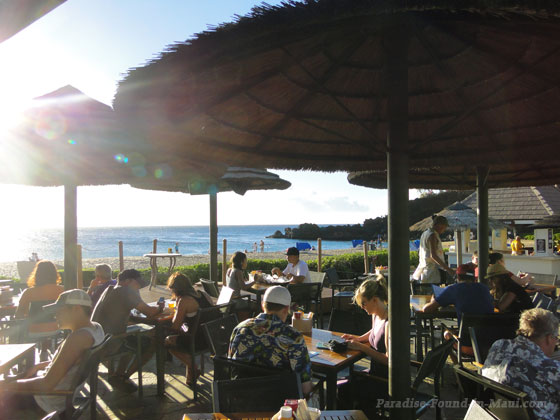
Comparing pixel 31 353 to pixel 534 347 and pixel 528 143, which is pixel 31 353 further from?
pixel 528 143

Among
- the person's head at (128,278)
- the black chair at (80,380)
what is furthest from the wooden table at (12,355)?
the person's head at (128,278)

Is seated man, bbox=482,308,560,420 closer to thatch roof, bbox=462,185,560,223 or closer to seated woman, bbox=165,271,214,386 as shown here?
seated woman, bbox=165,271,214,386

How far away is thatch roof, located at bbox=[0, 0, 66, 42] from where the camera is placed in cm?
93

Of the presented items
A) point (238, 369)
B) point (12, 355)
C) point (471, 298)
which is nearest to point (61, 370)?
point (12, 355)

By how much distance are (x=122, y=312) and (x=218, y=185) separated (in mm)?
4872

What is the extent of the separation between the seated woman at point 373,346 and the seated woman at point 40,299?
12.5ft

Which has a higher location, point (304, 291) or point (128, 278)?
point (128, 278)

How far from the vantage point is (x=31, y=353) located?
3.44 m

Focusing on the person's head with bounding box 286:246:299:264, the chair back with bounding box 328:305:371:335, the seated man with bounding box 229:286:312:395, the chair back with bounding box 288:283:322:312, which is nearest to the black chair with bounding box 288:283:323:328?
the chair back with bounding box 288:283:322:312

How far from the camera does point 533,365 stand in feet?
7.34

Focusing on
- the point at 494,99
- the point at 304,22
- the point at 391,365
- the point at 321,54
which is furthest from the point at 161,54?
the point at 494,99

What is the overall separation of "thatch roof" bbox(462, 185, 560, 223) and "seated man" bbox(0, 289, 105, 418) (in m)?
16.1

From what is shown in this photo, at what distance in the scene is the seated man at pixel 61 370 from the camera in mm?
2658

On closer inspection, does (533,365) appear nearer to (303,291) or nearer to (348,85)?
(348,85)
